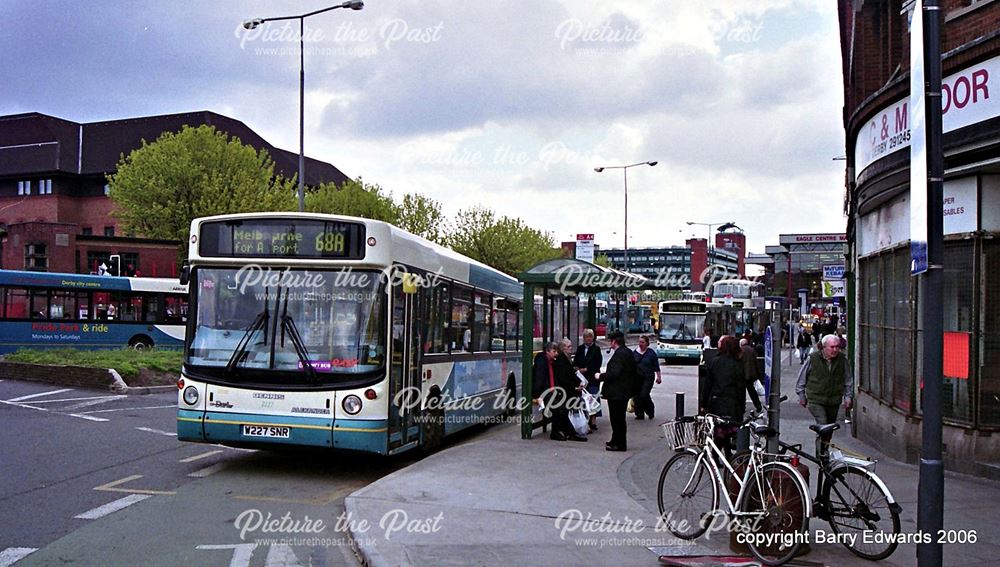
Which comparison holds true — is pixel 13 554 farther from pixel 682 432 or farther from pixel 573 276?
pixel 573 276

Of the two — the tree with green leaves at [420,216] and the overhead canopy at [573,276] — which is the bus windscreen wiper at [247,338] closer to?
the overhead canopy at [573,276]

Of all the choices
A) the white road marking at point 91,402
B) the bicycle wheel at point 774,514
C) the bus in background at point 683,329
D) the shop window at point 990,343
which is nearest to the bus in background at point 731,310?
the bus in background at point 683,329

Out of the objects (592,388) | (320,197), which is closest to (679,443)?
(592,388)

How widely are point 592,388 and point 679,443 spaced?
8.51 metres

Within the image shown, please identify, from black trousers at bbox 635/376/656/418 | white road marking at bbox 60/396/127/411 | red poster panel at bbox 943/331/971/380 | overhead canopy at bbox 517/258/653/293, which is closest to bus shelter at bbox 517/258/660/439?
overhead canopy at bbox 517/258/653/293

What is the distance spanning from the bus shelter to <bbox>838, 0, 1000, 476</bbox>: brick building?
438cm

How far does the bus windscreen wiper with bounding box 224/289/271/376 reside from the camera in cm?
1014

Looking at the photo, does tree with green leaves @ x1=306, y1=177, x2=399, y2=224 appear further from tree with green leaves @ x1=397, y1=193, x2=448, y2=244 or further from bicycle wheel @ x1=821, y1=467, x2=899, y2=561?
bicycle wheel @ x1=821, y1=467, x2=899, y2=561

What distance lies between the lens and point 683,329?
1618 inches

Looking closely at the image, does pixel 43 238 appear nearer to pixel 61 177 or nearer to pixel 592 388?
pixel 61 177

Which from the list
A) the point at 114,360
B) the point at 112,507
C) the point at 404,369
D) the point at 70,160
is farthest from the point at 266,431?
the point at 70,160

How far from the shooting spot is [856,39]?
707 inches

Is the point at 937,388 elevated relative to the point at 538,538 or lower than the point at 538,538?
elevated

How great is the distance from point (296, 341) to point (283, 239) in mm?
1264
